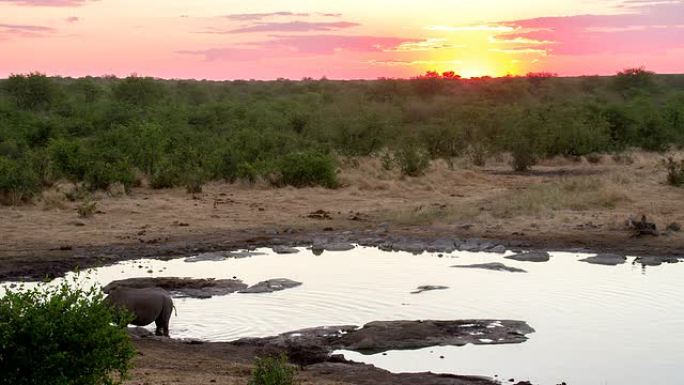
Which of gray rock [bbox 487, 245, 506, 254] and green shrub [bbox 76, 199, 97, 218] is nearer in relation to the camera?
gray rock [bbox 487, 245, 506, 254]

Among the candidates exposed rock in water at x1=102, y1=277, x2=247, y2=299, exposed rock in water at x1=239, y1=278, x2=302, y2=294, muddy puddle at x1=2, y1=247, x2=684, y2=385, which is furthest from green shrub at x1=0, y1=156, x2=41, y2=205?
exposed rock in water at x1=239, y1=278, x2=302, y2=294

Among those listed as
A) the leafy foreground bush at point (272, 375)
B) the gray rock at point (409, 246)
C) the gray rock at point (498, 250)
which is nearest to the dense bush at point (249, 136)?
the gray rock at point (409, 246)

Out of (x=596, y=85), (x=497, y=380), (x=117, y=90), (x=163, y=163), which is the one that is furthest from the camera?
(x=596, y=85)

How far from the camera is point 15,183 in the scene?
19.9 meters

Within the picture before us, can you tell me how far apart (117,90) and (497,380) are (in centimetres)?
4836

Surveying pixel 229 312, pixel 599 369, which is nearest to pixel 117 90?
pixel 229 312

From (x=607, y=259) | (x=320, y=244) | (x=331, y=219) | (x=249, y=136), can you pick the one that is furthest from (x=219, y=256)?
(x=249, y=136)

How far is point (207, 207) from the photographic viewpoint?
20.8 meters

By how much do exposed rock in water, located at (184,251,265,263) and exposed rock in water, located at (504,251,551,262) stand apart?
4654 mm

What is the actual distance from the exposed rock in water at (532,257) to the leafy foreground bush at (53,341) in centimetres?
1059

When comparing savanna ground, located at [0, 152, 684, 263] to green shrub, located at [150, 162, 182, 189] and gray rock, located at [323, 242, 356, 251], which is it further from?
gray rock, located at [323, 242, 356, 251]

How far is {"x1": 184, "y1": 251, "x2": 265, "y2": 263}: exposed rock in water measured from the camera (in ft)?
50.3

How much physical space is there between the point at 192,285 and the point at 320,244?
4.36 m

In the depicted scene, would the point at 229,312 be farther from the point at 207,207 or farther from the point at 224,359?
the point at 207,207
